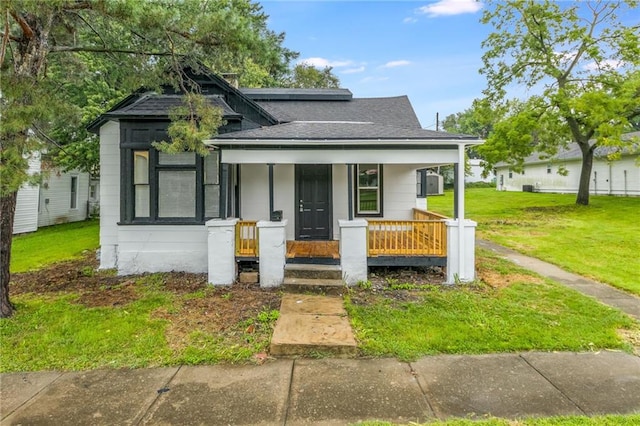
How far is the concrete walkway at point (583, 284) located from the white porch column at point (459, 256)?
1.97 metres

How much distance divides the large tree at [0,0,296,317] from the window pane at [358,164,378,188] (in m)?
4.26

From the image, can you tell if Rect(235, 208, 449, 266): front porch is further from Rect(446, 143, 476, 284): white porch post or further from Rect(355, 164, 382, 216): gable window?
Rect(355, 164, 382, 216): gable window

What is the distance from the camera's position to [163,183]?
7.95 meters

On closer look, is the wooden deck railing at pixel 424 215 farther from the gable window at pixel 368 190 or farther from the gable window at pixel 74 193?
the gable window at pixel 74 193

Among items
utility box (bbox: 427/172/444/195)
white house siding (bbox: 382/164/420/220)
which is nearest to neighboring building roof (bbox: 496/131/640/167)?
utility box (bbox: 427/172/444/195)

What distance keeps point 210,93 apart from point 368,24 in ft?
20.5

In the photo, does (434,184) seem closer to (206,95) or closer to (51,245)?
(206,95)

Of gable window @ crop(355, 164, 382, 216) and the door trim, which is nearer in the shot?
the door trim

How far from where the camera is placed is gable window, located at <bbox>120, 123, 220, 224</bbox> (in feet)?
25.9

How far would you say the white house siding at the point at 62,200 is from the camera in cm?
1719

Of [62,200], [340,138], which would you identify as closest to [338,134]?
[340,138]

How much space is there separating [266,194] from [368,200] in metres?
2.85

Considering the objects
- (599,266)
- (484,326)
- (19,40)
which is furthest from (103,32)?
(599,266)

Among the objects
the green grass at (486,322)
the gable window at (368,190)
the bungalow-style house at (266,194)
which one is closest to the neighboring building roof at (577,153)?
the gable window at (368,190)
